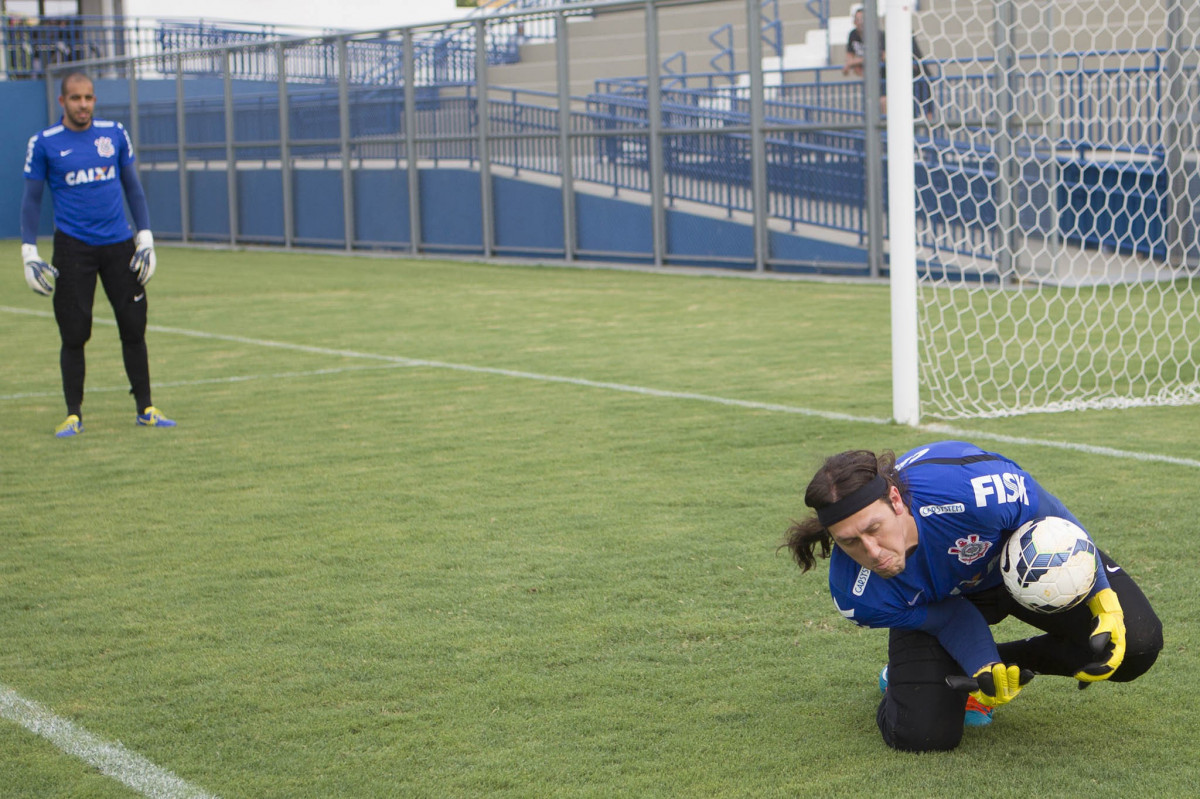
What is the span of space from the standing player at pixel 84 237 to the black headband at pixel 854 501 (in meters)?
5.44

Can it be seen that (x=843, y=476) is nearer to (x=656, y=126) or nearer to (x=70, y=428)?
(x=70, y=428)

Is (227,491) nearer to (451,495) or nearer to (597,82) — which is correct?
(451,495)

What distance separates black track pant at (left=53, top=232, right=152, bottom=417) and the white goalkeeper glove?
0.16 feet

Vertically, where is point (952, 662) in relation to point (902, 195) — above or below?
below

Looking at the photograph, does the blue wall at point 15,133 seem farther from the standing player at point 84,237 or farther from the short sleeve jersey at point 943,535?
the short sleeve jersey at point 943,535

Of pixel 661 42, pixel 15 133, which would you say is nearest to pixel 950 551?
pixel 661 42

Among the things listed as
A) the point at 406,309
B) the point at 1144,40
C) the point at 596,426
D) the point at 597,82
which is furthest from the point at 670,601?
the point at 597,82

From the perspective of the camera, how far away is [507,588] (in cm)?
449

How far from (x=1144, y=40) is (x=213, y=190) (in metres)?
16.8

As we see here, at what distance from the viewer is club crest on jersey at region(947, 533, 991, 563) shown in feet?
9.96

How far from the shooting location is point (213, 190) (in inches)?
971

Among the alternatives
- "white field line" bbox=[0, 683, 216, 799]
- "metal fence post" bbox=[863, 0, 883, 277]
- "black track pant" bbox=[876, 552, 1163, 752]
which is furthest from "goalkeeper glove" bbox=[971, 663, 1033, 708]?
"metal fence post" bbox=[863, 0, 883, 277]

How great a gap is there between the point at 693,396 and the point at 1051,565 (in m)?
5.20

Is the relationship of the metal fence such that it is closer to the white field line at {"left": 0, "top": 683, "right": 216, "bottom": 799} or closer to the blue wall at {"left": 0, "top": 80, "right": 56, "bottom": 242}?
the blue wall at {"left": 0, "top": 80, "right": 56, "bottom": 242}
